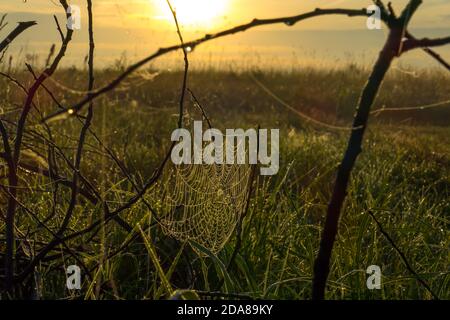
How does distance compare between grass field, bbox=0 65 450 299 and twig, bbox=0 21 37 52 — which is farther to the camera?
grass field, bbox=0 65 450 299

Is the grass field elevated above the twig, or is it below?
below

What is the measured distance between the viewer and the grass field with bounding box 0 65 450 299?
206 centimetres

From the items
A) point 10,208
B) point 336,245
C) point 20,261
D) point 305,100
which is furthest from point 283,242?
point 305,100

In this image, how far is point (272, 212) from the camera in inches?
117

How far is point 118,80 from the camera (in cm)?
73

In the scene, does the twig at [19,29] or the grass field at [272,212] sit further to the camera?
the grass field at [272,212]

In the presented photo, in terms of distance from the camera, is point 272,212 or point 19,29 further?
point 272,212

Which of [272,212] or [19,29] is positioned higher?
[19,29]

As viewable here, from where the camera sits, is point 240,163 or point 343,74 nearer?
point 240,163

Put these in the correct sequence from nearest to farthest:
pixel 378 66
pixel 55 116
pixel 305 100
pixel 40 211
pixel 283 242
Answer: pixel 55 116 → pixel 378 66 → pixel 283 242 → pixel 40 211 → pixel 305 100

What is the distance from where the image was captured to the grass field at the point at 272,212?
2.06m

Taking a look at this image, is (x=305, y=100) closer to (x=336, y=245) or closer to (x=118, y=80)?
(x=336, y=245)

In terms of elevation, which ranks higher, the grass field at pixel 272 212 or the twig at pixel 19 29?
the twig at pixel 19 29
